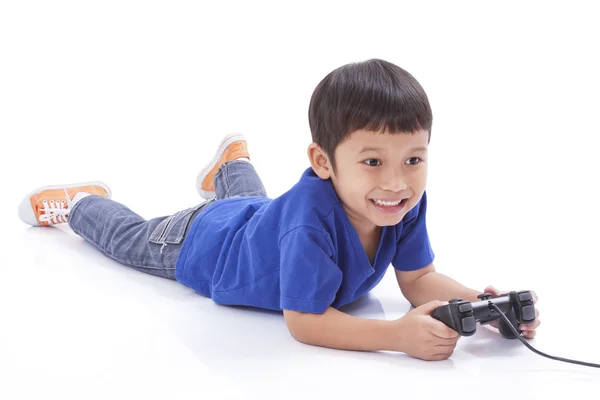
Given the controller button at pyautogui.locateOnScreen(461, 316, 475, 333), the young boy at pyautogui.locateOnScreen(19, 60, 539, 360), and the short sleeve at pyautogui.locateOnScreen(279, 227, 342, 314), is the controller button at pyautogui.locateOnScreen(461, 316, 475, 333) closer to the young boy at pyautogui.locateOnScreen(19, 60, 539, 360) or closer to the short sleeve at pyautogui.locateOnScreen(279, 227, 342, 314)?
the young boy at pyautogui.locateOnScreen(19, 60, 539, 360)

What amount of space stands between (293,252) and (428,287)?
1.55ft

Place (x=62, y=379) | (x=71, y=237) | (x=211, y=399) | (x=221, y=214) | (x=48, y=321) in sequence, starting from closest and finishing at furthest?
(x=211, y=399) < (x=62, y=379) < (x=48, y=321) < (x=221, y=214) < (x=71, y=237)

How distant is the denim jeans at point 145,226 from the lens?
8.12 feet

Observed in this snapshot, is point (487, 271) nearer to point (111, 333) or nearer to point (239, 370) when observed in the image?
point (239, 370)

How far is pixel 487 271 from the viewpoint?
2514mm

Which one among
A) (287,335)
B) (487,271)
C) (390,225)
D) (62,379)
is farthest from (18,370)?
(487,271)

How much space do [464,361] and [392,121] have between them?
59 centimetres

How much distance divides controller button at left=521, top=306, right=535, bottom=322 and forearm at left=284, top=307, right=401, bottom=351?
0.31m

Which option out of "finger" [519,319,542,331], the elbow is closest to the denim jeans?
the elbow

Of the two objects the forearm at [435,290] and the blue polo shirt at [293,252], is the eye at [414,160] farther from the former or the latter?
the forearm at [435,290]

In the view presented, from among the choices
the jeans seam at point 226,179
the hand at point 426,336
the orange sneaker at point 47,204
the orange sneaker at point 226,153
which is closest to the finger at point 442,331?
the hand at point 426,336

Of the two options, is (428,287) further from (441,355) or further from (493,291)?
(441,355)

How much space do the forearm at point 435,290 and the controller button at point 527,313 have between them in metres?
0.22

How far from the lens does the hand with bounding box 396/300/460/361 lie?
183 centimetres
